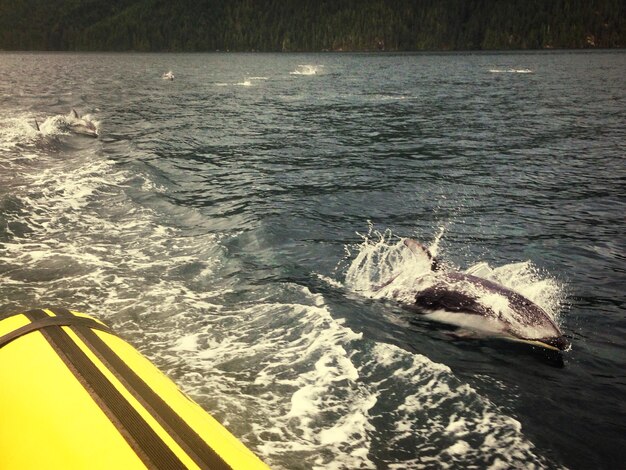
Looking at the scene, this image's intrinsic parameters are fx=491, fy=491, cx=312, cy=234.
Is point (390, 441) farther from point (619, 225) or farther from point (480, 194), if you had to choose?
point (480, 194)

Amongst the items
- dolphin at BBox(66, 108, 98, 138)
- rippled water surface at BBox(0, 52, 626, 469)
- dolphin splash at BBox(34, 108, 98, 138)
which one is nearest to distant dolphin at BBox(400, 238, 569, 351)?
rippled water surface at BBox(0, 52, 626, 469)

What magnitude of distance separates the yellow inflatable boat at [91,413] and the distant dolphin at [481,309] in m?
5.31

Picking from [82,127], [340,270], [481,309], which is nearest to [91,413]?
[481,309]

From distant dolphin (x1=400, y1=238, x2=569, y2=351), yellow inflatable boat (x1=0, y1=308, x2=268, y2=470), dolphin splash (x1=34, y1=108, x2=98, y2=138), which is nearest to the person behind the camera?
yellow inflatable boat (x1=0, y1=308, x2=268, y2=470)

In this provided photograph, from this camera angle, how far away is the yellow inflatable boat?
389cm

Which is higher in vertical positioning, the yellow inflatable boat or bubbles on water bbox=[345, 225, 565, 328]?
the yellow inflatable boat

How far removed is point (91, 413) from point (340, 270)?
7191mm

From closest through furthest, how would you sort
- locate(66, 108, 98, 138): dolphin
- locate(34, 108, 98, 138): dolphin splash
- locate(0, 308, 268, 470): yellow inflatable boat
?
locate(0, 308, 268, 470): yellow inflatable boat, locate(34, 108, 98, 138): dolphin splash, locate(66, 108, 98, 138): dolphin

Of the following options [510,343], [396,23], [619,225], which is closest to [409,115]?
[619,225]

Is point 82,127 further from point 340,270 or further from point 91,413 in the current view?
point 91,413

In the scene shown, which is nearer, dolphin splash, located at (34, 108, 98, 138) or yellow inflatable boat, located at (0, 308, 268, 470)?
yellow inflatable boat, located at (0, 308, 268, 470)

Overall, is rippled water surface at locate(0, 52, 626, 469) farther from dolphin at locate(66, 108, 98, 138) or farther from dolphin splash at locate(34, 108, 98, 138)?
dolphin at locate(66, 108, 98, 138)

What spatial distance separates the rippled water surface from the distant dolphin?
0.24 meters

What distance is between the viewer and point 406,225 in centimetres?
1390
